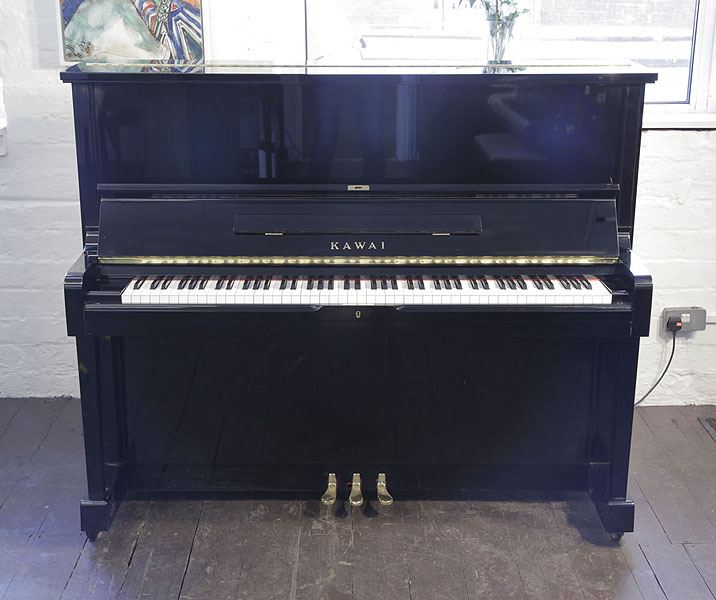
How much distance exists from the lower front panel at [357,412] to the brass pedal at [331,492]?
0.06 meters

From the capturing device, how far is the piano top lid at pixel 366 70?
2365 mm

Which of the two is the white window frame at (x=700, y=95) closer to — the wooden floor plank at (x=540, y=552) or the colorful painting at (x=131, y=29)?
the wooden floor plank at (x=540, y=552)

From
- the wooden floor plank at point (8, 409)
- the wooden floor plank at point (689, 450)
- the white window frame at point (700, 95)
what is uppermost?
the white window frame at point (700, 95)

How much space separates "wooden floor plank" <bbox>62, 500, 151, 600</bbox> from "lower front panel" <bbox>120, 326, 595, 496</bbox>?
0.09 m

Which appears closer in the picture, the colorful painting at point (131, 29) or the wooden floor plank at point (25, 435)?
the wooden floor plank at point (25, 435)

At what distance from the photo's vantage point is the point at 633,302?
2.31 meters

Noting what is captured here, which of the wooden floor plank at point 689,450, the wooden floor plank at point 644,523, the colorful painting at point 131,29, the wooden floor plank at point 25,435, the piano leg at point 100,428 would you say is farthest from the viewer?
the colorful painting at point 131,29

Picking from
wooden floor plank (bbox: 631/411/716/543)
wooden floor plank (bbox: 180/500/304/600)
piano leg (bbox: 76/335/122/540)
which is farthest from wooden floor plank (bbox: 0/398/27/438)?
wooden floor plank (bbox: 631/411/716/543)

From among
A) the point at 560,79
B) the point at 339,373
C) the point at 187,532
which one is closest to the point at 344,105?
the point at 560,79

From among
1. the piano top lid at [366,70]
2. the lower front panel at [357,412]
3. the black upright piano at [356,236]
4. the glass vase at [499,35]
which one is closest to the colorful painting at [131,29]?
the piano top lid at [366,70]

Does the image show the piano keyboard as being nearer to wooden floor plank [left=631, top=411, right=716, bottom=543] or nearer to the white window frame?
wooden floor plank [left=631, top=411, right=716, bottom=543]

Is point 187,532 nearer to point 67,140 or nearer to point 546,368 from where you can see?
point 546,368

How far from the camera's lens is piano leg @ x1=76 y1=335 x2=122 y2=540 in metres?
2.42

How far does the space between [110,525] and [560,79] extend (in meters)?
1.65
